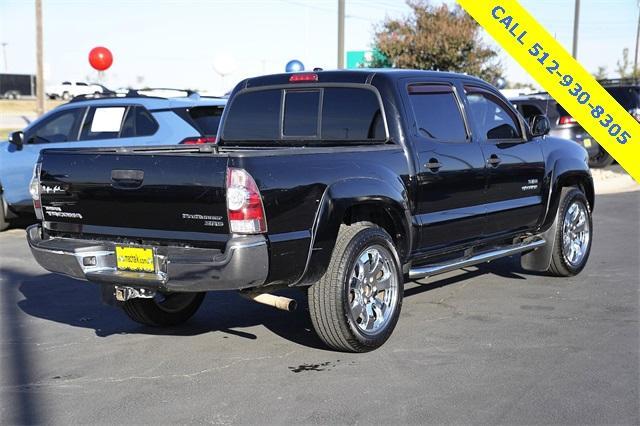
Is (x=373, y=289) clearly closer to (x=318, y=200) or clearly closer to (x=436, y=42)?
(x=318, y=200)

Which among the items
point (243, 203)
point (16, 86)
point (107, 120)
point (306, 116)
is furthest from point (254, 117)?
point (16, 86)

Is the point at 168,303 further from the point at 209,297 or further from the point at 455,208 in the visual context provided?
the point at 455,208

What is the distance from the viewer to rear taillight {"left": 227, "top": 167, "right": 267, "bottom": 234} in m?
4.57

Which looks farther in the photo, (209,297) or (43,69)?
(43,69)

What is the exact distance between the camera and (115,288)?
5227 millimetres

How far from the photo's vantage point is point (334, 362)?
17.3 ft

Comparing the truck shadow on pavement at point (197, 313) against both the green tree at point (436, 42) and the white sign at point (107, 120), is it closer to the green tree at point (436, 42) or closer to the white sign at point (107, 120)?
the white sign at point (107, 120)

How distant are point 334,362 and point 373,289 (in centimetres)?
59

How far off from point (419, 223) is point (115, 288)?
7.31 ft

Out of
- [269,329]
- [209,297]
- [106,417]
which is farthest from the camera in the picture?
[209,297]

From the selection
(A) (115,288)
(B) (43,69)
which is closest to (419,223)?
(A) (115,288)

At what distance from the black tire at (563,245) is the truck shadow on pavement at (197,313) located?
452mm

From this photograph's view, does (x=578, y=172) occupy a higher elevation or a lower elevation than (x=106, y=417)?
higher

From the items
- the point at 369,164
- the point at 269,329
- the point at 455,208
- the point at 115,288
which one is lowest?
the point at 269,329
